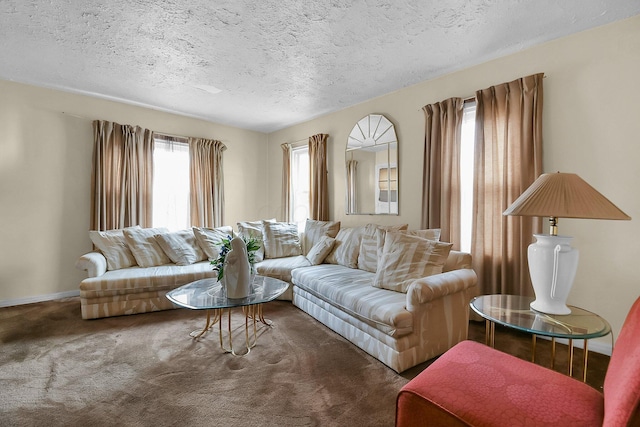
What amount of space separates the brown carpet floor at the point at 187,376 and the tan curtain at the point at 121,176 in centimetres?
141

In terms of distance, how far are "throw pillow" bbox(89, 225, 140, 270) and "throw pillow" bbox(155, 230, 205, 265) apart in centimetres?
36

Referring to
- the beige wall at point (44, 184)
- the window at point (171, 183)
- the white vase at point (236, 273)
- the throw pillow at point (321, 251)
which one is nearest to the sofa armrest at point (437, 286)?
the white vase at point (236, 273)

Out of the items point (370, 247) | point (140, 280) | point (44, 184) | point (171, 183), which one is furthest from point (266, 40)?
point (44, 184)

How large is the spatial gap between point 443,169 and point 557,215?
1.66 m

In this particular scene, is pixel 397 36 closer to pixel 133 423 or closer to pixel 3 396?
pixel 133 423

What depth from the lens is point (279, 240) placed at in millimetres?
4242

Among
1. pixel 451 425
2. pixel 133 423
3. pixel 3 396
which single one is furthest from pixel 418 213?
pixel 3 396

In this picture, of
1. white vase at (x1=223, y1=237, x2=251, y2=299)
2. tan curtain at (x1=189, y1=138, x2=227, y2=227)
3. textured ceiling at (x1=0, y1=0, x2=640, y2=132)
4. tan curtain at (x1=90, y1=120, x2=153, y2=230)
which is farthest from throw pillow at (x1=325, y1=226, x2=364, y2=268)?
tan curtain at (x1=90, y1=120, x2=153, y2=230)

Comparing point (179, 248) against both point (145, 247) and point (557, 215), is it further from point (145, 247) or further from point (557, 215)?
point (557, 215)

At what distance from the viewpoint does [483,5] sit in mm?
2041

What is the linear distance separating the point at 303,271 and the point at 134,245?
6.75 ft

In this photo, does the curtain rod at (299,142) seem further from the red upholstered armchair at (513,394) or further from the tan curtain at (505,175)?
the red upholstered armchair at (513,394)

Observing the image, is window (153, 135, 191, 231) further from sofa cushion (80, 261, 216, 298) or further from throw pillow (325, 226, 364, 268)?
throw pillow (325, 226, 364, 268)

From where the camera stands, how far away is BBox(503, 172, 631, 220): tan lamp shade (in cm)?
150
